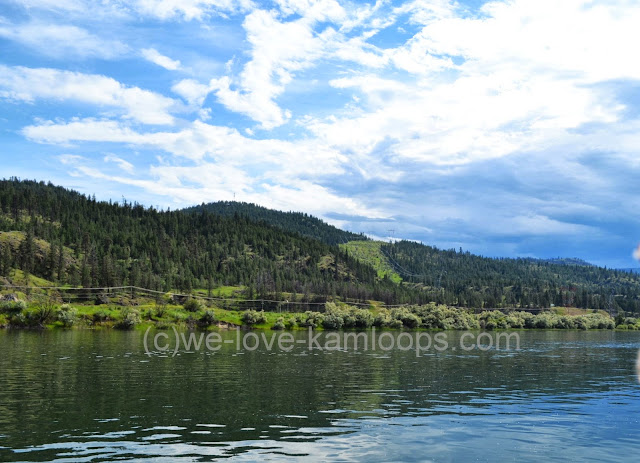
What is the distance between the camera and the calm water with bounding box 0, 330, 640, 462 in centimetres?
3158

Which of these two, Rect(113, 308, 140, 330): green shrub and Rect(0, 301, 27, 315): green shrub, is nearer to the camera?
Rect(0, 301, 27, 315): green shrub

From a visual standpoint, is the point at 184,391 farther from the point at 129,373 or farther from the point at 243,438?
the point at 243,438

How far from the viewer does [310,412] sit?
143ft

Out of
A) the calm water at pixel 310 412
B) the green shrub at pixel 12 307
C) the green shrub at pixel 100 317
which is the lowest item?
the calm water at pixel 310 412

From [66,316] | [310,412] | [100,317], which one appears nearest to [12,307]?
[66,316]

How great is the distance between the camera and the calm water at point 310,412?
31.6 metres

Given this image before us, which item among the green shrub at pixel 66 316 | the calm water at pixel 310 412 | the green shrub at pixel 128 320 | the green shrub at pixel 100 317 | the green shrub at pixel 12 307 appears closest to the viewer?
the calm water at pixel 310 412

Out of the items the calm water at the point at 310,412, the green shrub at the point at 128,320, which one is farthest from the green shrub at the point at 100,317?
the calm water at the point at 310,412

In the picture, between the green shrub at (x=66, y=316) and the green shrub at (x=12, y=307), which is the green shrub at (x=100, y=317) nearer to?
the green shrub at (x=66, y=316)

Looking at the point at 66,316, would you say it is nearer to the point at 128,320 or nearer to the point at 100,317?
the point at 100,317

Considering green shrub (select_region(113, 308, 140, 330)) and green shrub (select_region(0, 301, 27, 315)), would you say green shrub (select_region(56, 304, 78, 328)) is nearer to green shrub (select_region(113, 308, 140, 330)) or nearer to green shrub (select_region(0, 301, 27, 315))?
green shrub (select_region(0, 301, 27, 315))

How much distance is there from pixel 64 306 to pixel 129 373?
435 feet

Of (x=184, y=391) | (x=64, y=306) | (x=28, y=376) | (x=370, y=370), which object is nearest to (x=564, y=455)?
(x=184, y=391)

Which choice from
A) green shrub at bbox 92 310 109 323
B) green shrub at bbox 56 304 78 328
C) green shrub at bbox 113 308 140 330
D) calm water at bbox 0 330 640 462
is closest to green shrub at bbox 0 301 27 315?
green shrub at bbox 56 304 78 328
